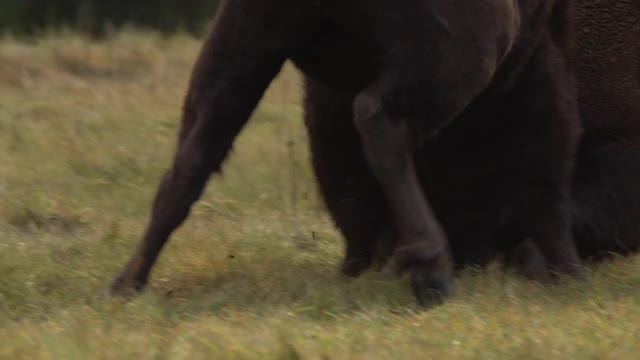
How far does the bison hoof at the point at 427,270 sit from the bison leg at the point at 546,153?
83 centimetres

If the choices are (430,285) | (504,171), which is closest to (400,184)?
(430,285)

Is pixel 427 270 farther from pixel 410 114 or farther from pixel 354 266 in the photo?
pixel 354 266

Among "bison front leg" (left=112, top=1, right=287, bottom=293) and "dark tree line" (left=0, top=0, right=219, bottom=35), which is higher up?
"bison front leg" (left=112, top=1, right=287, bottom=293)

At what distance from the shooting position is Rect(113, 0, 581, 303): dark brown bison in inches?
205

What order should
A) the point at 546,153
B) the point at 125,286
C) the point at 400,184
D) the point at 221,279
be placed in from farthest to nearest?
1. the point at 546,153
2. the point at 221,279
3. the point at 125,286
4. the point at 400,184

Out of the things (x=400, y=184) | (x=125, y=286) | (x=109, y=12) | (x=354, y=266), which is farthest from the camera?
(x=109, y=12)

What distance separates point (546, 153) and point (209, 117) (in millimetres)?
1318

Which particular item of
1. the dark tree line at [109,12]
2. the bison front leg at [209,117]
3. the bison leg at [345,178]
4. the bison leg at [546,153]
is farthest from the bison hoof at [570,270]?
the dark tree line at [109,12]

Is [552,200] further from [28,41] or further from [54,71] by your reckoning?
[28,41]

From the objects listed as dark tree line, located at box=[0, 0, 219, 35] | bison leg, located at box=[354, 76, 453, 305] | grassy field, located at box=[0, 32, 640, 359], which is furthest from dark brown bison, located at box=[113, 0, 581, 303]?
dark tree line, located at box=[0, 0, 219, 35]

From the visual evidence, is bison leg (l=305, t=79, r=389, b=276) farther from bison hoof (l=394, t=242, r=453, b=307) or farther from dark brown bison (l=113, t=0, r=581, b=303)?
bison hoof (l=394, t=242, r=453, b=307)

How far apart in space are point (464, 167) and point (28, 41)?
7.37m

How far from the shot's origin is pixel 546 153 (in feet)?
19.7

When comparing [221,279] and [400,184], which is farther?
[221,279]
